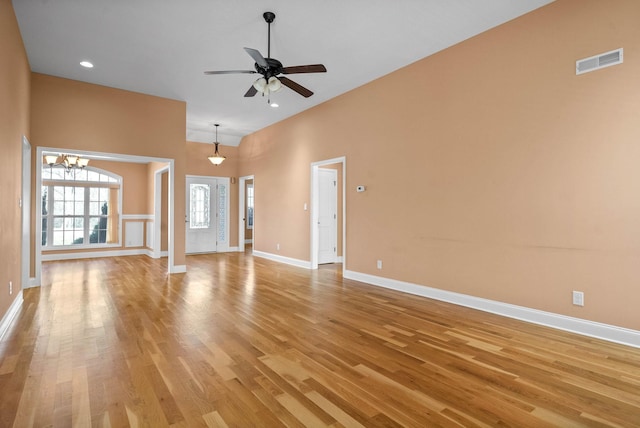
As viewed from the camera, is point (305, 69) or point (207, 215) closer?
point (305, 69)

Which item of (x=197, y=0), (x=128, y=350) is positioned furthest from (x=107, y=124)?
(x=128, y=350)

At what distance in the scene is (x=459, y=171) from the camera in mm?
4285

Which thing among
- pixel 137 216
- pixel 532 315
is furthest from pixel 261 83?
pixel 137 216

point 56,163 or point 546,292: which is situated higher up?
point 56,163

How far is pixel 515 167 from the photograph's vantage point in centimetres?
375

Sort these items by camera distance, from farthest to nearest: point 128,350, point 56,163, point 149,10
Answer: point 56,163 → point 149,10 → point 128,350

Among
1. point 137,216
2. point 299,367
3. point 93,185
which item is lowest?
point 299,367

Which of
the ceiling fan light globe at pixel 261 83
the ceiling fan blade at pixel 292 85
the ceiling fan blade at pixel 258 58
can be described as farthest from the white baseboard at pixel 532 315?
the ceiling fan blade at pixel 258 58

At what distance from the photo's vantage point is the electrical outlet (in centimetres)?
327

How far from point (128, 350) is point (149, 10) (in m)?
3.50

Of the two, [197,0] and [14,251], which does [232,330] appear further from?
[197,0]

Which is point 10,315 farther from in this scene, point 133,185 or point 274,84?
point 133,185

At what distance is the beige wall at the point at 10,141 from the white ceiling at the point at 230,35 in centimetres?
39

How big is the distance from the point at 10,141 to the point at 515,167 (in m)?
5.64
